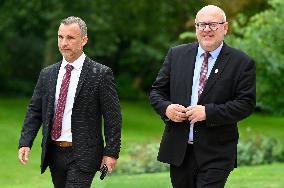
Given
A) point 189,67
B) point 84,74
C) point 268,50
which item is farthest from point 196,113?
point 268,50

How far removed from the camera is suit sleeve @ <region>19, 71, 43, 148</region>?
6258mm

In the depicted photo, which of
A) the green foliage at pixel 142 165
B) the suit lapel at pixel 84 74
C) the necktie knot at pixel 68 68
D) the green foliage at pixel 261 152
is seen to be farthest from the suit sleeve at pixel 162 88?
the green foliage at pixel 261 152

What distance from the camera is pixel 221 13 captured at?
6.00m

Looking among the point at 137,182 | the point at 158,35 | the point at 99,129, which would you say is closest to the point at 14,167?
the point at 137,182

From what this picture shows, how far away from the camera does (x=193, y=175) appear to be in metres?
6.05

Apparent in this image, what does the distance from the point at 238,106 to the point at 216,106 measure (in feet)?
0.58

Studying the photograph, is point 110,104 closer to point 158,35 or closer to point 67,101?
point 67,101

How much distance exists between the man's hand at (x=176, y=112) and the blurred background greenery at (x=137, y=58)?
553cm

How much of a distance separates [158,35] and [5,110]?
9.06 metres

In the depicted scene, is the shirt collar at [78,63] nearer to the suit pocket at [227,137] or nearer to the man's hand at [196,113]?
the man's hand at [196,113]

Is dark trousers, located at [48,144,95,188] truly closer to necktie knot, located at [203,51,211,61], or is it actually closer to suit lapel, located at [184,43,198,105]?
suit lapel, located at [184,43,198,105]

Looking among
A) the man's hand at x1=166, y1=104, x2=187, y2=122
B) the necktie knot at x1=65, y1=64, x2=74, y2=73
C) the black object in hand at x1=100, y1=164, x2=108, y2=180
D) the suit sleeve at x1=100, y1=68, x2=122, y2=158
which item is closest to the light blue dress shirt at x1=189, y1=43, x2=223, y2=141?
the man's hand at x1=166, y1=104, x2=187, y2=122

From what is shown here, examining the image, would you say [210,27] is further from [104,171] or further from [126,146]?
[126,146]

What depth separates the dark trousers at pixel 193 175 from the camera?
5.93 metres
